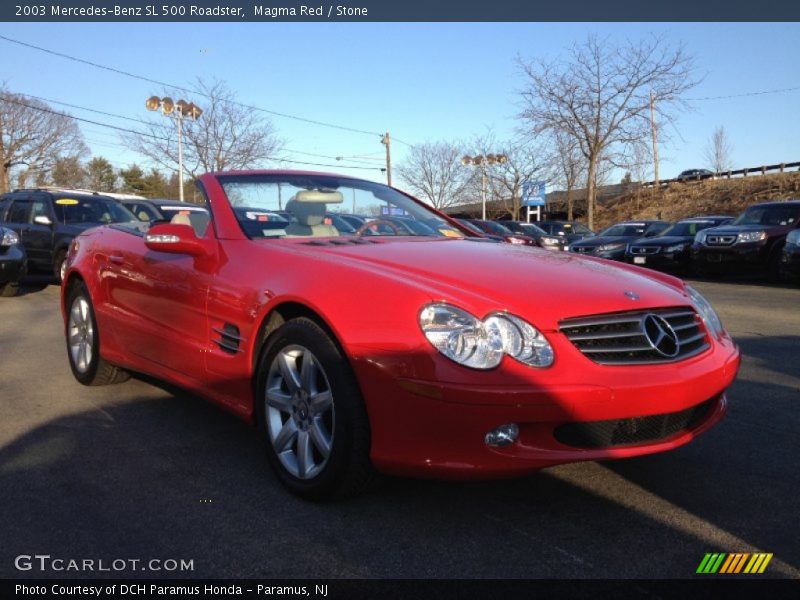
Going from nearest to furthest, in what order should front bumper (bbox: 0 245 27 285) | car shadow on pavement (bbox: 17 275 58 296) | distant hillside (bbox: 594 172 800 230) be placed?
front bumper (bbox: 0 245 27 285) < car shadow on pavement (bbox: 17 275 58 296) < distant hillside (bbox: 594 172 800 230)

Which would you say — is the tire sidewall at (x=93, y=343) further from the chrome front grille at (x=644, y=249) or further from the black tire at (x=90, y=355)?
the chrome front grille at (x=644, y=249)

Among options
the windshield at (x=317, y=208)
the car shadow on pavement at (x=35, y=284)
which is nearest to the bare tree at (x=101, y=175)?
the car shadow on pavement at (x=35, y=284)

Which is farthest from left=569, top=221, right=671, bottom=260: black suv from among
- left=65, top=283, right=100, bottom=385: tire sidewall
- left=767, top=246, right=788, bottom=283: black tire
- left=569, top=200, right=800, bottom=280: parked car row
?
left=65, top=283, right=100, bottom=385: tire sidewall

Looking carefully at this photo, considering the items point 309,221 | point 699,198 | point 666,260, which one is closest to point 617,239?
point 666,260

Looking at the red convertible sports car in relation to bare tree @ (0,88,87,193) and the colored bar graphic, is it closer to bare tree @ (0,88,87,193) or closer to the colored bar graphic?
the colored bar graphic

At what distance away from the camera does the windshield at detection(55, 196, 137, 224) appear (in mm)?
12039

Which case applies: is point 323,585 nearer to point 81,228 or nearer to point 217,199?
point 217,199

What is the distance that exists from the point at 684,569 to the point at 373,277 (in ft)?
5.08

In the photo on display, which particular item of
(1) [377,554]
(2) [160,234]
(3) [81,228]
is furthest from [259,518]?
(3) [81,228]

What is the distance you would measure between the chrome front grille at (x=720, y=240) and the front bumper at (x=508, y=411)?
501 inches

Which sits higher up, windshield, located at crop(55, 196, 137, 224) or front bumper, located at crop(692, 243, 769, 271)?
windshield, located at crop(55, 196, 137, 224)

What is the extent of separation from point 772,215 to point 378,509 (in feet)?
45.9

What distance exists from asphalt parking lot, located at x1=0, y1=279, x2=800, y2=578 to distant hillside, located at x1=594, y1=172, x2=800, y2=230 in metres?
38.8

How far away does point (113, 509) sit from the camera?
2854 millimetres
